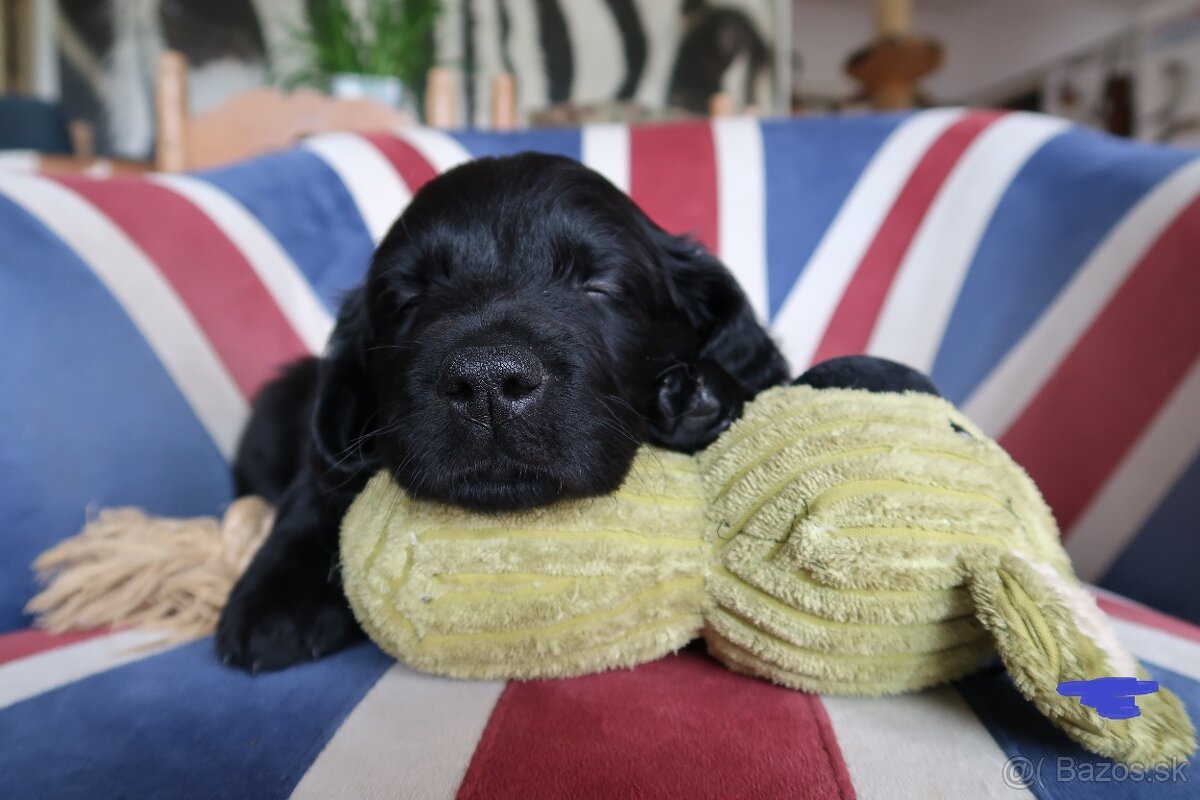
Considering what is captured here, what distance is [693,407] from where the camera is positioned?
3.67 feet

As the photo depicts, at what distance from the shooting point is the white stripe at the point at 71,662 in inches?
36.1

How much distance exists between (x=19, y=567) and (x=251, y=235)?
963 mm

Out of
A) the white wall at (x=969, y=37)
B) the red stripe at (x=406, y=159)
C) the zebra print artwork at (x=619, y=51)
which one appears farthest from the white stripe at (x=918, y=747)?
the white wall at (x=969, y=37)

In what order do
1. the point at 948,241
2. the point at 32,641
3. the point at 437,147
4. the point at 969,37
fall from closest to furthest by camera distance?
the point at 32,641, the point at 948,241, the point at 437,147, the point at 969,37

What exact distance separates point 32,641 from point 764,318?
1.67m

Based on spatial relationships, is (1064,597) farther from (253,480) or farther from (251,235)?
(251,235)

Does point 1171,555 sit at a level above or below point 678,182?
below

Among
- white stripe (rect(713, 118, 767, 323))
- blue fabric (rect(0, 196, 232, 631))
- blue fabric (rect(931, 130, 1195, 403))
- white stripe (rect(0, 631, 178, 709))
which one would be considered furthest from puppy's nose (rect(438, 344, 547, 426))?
white stripe (rect(713, 118, 767, 323))

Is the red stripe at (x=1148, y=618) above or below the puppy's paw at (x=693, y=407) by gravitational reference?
below

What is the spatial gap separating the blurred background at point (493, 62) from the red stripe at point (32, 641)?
284cm

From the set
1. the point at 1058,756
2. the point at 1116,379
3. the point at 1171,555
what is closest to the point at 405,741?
the point at 1058,756

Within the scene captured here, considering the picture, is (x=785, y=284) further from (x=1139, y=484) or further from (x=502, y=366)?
(x=502, y=366)

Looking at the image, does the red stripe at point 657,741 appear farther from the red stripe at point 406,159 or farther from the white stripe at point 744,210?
the red stripe at point 406,159

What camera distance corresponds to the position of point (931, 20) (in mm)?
10578
